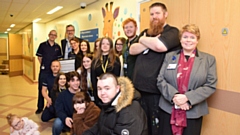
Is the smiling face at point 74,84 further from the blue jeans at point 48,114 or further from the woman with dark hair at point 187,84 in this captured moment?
the woman with dark hair at point 187,84

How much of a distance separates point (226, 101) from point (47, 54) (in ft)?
12.1

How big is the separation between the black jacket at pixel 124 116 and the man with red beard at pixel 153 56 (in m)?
0.42

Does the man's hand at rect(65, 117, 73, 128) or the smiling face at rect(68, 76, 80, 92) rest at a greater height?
the smiling face at rect(68, 76, 80, 92)

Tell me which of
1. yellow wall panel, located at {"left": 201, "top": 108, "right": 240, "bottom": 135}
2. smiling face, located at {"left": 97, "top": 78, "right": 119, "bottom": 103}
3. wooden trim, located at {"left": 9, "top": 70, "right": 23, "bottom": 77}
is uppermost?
smiling face, located at {"left": 97, "top": 78, "right": 119, "bottom": 103}

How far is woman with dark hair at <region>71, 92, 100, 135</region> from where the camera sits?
2.39 meters

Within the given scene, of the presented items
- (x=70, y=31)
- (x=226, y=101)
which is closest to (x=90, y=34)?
(x=70, y=31)

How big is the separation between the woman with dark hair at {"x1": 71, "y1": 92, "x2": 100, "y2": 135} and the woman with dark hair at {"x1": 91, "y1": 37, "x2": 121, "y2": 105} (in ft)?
1.17

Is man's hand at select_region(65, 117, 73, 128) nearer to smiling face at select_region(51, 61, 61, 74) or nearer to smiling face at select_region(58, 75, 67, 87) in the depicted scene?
smiling face at select_region(58, 75, 67, 87)

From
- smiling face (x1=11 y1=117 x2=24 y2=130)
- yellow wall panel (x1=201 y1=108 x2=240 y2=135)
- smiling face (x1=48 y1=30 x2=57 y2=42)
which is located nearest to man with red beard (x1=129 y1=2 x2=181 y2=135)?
yellow wall panel (x1=201 y1=108 x2=240 y2=135)

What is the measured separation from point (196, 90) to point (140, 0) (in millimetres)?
2134

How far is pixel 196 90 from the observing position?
5.89 ft

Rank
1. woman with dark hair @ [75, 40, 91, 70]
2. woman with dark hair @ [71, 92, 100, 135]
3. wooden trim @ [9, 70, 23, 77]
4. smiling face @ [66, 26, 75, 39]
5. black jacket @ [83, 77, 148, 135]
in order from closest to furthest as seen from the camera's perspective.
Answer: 1. black jacket @ [83, 77, 148, 135]
2. woman with dark hair @ [71, 92, 100, 135]
3. woman with dark hair @ [75, 40, 91, 70]
4. smiling face @ [66, 26, 75, 39]
5. wooden trim @ [9, 70, 23, 77]

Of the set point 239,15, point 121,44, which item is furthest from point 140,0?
point 239,15

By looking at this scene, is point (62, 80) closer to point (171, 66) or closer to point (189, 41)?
point (171, 66)
